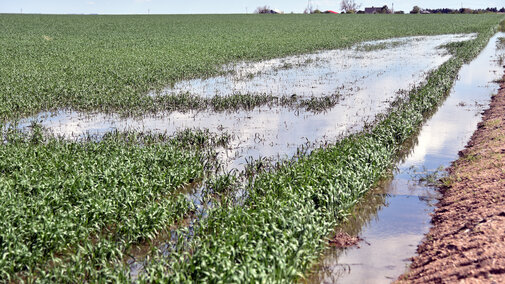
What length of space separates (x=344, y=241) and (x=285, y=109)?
11536mm

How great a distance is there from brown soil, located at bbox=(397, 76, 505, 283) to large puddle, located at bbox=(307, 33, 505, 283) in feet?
1.07

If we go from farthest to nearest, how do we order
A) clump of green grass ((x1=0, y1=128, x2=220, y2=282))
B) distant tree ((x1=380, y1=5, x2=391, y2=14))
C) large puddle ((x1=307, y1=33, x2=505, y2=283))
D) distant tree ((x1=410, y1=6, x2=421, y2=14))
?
distant tree ((x1=380, y1=5, x2=391, y2=14))
distant tree ((x1=410, y1=6, x2=421, y2=14))
large puddle ((x1=307, y1=33, x2=505, y2=283))
clump of green grass ((x1=0, y1=128, x2=220, y2=282))

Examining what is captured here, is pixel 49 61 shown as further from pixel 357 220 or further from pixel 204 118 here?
pixel 357 220

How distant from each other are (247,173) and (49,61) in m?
24.2

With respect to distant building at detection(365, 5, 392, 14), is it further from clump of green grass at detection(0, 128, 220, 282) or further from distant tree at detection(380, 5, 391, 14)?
clump of green grass at detection(0, 128, 220, 282)

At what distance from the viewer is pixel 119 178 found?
412 inches

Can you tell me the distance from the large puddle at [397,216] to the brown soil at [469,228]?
325 mm

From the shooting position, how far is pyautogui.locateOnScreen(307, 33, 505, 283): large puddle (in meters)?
7.78

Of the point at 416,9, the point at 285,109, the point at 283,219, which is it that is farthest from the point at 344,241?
the point at 416,9

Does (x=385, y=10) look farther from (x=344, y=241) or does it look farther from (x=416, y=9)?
(x=344, y=241)

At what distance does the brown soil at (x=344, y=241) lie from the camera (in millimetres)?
8547

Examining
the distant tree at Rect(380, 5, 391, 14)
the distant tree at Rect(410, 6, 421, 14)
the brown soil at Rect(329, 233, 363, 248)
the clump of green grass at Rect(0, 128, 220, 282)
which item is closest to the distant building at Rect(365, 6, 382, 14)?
the distant tree at Rect(380, 5, 391, 14)

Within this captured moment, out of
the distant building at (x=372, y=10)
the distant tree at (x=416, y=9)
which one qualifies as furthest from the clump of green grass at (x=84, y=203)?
the distant building at (x=372, y=10)

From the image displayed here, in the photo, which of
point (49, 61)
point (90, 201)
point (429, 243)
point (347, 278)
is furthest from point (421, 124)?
point (49, 61)
